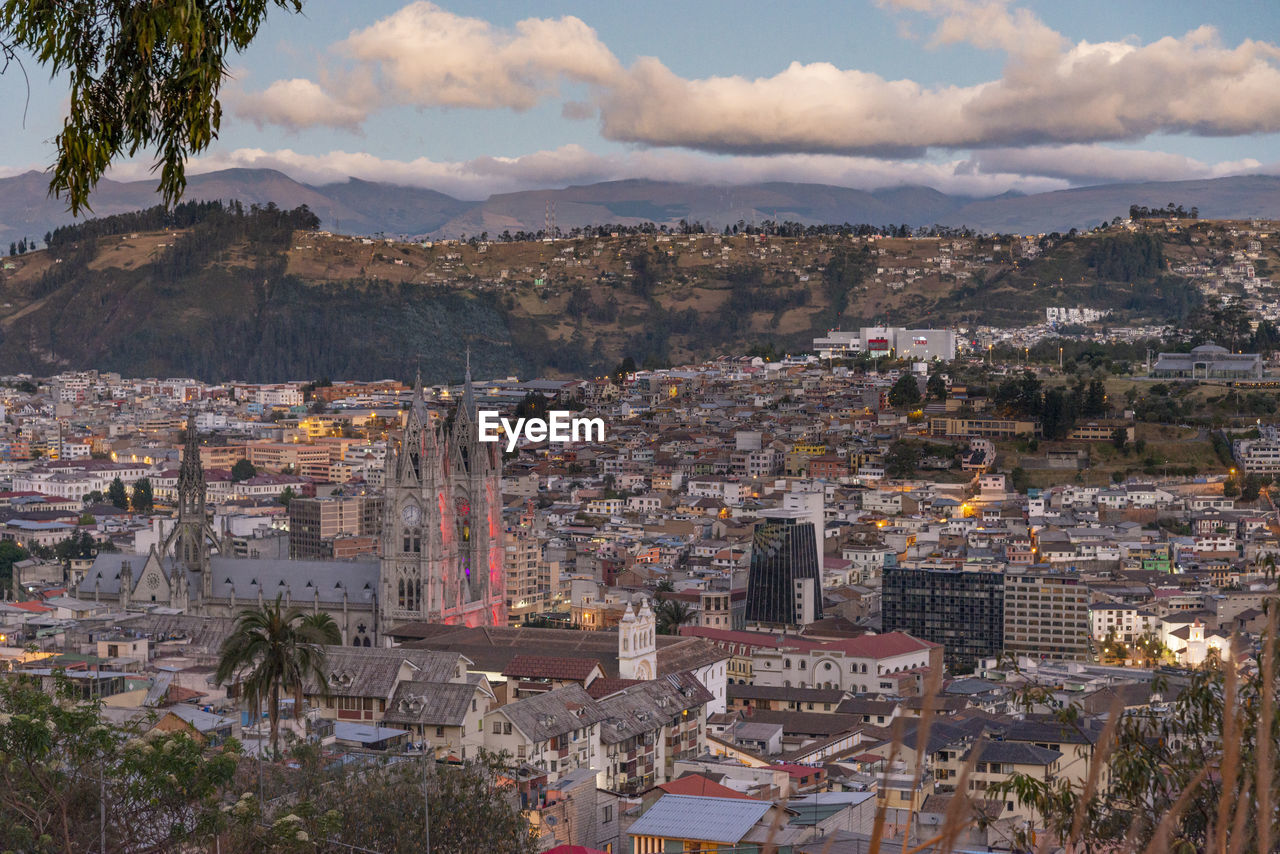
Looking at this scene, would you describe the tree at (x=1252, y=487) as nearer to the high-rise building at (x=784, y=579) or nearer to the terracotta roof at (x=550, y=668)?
the high-rise building at (x=784, y=579)

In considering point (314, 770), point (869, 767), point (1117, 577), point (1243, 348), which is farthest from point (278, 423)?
point (314, 770)

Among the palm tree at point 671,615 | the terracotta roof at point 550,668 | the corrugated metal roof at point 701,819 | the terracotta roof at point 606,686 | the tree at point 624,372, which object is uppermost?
the corrugated metal roof at point 701,819

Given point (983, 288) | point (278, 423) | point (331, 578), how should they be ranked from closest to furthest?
point (331, 578) → point (278, 423) → point (983, 288)

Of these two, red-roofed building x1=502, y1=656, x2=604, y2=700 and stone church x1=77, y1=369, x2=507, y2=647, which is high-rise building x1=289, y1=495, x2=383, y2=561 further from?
red-roofed building x1=502, y1=656, x2=604, y2=700

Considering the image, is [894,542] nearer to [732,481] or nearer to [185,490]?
[732,481]

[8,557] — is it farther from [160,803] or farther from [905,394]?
[160,803]

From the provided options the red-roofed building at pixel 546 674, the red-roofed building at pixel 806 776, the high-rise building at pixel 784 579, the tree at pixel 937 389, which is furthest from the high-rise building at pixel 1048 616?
the tree at pixel 937 389
